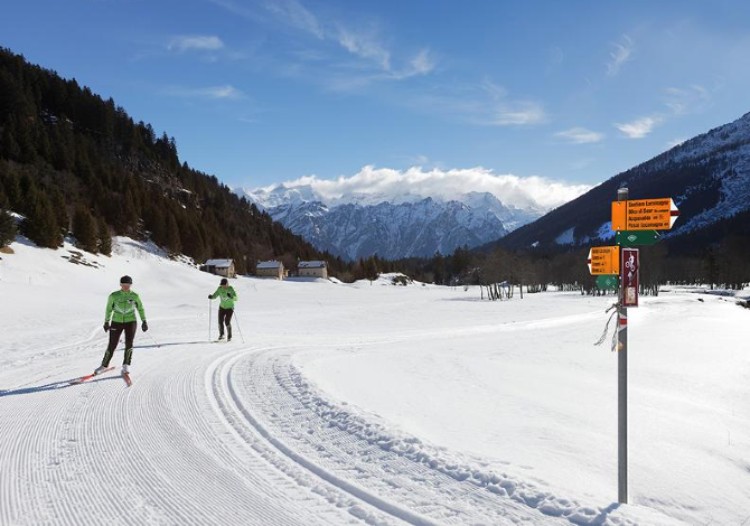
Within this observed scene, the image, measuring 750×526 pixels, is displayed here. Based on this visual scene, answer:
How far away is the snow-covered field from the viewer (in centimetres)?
485

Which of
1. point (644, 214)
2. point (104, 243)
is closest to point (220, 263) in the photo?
point (104, 243)

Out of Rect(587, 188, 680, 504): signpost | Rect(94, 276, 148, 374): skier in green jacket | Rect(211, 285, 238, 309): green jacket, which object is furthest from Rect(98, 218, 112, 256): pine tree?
Rect(587, 188, 680, 504): signpost

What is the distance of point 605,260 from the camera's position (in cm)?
527

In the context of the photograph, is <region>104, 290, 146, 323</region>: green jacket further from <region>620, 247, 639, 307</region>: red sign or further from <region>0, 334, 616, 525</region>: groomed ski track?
<region>620, 247, 639, 307</region>: red sign

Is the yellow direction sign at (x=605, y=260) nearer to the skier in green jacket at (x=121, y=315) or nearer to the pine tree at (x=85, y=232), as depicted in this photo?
the skier in green jacket at (x=121, y=315)

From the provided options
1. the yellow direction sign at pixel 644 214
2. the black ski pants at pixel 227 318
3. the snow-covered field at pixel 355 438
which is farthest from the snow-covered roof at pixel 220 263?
the yellow direction sign at pixel 644 214

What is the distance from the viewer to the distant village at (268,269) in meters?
86.2

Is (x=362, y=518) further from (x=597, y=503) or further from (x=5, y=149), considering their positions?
(x=5, y=149)

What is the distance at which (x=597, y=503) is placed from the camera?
15.9 ft

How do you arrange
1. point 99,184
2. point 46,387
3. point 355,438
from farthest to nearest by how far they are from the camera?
point 99,184 → point 46,387 → point 355,438

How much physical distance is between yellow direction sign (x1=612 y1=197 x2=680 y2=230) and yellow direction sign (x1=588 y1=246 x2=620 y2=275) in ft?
0.89

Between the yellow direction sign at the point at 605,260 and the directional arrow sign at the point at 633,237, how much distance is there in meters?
0.09

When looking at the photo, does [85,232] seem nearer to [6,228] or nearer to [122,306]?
[6,228]

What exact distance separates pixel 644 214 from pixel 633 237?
26 cm
